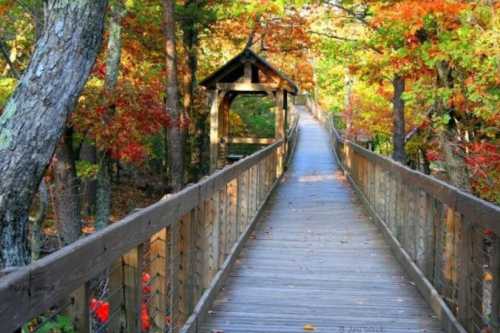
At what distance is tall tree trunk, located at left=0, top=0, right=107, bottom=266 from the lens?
21.6 feet

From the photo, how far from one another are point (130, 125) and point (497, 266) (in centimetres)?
1196

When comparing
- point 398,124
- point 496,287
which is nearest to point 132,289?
point 496,287

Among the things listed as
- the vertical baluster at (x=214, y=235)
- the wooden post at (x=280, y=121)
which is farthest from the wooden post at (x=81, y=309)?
the wooden post at (x=280, y=121)

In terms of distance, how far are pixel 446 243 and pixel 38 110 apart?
409 cm

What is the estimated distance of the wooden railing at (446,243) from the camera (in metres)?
4.72

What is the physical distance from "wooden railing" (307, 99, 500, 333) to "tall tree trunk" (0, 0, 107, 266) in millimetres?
3725

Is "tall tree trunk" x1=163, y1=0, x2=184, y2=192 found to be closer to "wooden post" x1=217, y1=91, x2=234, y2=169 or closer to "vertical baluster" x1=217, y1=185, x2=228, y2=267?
"wooden post" x1=217, y1=91, x2=234, y2=169

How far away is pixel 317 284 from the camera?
292 inches

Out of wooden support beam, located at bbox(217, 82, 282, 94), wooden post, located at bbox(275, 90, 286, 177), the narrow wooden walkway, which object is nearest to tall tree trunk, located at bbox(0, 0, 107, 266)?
the narrow wooden walkway

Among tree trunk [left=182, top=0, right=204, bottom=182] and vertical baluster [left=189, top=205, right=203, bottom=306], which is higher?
tree trunk [left=182, top=0, right=204, bottom=182]

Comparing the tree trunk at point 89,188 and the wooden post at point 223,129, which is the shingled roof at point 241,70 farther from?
the tree trunk at point 89,188

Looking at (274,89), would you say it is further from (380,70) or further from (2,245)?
(2,245)

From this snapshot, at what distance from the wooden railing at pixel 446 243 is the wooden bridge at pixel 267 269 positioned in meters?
0.01

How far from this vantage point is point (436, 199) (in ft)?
21.0
